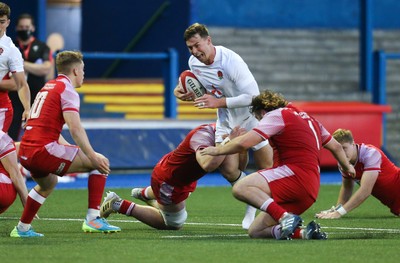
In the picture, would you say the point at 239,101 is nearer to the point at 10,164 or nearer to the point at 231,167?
the point at 231,167

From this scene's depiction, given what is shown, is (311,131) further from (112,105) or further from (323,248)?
(112,105)

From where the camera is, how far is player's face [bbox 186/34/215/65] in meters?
11.4

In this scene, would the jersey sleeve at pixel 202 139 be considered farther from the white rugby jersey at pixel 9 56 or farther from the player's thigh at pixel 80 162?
the white rugby jersey at pixel 9 56

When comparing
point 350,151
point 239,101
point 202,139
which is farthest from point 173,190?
point 350,151

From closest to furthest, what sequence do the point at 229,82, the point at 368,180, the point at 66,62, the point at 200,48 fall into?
the point at 66,62
the point at 200,48
the point at 229,82
the point at 368,180

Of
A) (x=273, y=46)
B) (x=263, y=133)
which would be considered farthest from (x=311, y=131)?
(x=273, y=46)

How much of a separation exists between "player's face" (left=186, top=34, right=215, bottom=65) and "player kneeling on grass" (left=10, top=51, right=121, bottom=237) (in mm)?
1394

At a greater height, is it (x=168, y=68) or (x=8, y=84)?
(x=8, y=84)

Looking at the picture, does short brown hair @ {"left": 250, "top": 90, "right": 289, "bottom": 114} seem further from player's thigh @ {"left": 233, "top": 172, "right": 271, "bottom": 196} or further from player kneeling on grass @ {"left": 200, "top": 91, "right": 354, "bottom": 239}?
player's thigh @ {"left": 233, "top": 172, "right": 271, "bottom": 196}

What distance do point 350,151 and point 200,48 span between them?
192 centimetres

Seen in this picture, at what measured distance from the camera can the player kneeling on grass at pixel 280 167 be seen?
9.91m

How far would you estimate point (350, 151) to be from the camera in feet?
39.4

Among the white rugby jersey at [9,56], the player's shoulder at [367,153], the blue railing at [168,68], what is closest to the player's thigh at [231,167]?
the player's shoulder at [367,153]

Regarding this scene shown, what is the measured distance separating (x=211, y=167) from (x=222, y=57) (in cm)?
146
